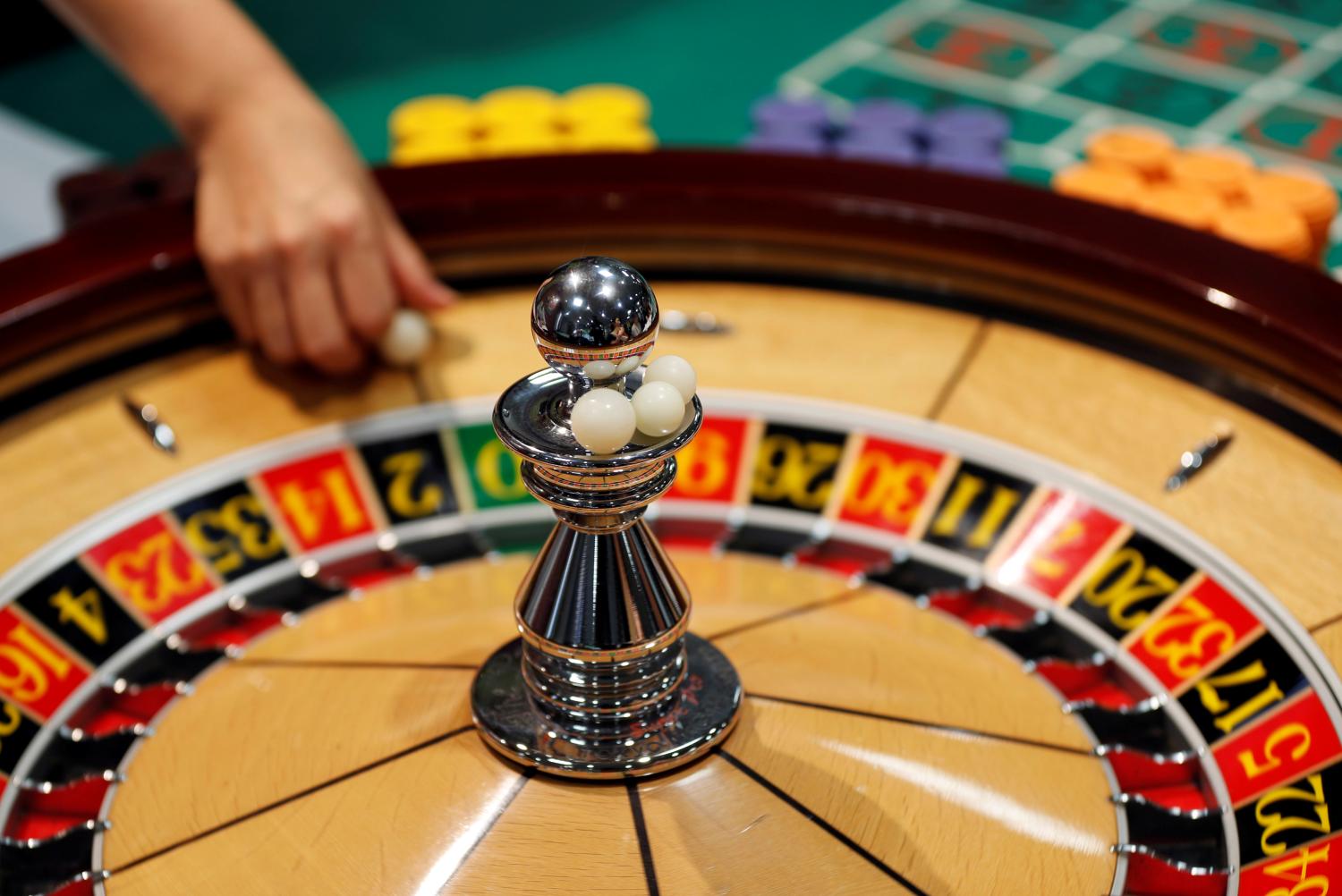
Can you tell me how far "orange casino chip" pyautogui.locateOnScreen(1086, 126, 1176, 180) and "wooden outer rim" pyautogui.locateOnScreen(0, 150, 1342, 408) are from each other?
1544 millimetres

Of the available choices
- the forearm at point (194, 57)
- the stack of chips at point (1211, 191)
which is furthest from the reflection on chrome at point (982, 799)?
the stack of chips at point (1211, 191)

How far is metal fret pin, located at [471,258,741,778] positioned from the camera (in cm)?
119

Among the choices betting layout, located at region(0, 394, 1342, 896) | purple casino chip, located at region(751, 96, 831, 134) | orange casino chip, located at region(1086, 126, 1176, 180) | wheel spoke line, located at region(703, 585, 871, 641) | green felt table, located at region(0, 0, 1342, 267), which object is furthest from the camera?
green felt table, located at region(0, 0, 1342, 267)

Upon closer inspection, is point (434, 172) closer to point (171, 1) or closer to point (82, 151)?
point (171, 1)

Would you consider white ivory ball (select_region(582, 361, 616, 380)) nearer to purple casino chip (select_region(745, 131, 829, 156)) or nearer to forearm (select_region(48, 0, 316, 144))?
forearm (select_region(48, 0, 316, 144))

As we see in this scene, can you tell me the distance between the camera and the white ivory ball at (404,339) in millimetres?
1878

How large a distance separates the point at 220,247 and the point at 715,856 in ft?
3.29

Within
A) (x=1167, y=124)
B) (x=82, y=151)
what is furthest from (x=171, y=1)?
(x=1167, y=124)

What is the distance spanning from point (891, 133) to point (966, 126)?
0.21 m

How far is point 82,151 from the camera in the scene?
427 centimetres

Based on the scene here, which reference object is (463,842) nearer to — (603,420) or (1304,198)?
(603,420)

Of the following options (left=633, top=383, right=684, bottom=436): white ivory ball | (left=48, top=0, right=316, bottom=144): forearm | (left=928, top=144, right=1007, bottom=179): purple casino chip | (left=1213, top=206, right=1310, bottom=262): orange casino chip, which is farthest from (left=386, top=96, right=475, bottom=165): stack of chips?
(left=633, top=383, right=684, bottom=436): white ivory ball

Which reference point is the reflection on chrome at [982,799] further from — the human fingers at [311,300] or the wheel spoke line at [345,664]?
the human fingers at [311,300]

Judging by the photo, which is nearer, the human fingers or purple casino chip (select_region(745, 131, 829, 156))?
the human fingers
